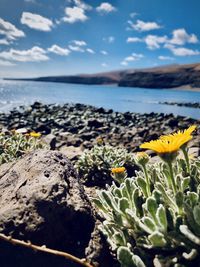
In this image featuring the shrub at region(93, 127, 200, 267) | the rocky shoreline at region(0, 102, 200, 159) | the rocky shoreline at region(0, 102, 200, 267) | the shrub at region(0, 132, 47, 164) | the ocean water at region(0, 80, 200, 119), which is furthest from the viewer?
the ocean water at region(0, 80, 200, 119)

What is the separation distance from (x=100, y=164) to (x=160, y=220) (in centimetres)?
490

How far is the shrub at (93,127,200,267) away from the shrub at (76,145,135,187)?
364 cm

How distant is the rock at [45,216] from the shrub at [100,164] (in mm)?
3046

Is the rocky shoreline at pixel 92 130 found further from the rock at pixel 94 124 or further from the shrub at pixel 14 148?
the shrub at pixel 14 148

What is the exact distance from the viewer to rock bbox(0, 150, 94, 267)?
385 cm

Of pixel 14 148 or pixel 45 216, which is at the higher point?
pixel 45 216

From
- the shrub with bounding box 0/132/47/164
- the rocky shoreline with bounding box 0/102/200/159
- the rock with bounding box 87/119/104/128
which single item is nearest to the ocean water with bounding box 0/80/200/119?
the rocky shoreline with bounding box 0/102/200/159

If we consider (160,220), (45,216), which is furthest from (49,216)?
(160,220)

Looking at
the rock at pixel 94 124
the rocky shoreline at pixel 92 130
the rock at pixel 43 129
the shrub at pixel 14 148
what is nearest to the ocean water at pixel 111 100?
the rocky shoreline at pixel 92 130

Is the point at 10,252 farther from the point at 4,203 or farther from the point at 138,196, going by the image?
the point at 138,196

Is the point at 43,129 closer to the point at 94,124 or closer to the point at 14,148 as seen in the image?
the point at 94,124

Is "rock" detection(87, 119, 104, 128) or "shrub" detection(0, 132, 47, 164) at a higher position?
"shrub" detection(0, 132, 47, 164)

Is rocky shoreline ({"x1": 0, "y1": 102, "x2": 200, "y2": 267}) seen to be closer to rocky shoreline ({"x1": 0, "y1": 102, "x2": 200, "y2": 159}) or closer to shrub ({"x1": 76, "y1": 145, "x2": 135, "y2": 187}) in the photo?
shrub ({"x1": 76, "y1": 145, "x2": 135, "y2": 187})

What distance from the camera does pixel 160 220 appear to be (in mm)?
3230
